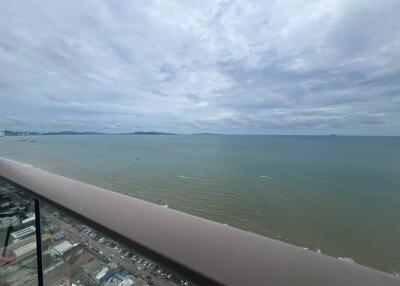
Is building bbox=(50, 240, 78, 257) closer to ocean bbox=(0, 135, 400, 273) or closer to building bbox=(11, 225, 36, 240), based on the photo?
building bbox=(11, 225, 36, 240)

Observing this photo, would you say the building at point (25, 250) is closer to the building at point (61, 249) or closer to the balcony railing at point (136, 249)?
the balcony railing at point (136, 249)

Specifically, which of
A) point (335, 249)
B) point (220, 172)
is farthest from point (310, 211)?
point (220, 172)

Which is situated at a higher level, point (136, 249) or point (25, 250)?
point (136, 249)

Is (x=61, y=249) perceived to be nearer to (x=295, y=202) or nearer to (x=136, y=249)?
(x=136, y=249)

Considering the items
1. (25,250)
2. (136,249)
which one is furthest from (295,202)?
(136,249)

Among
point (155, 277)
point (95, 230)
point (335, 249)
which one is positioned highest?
point (95, 230)

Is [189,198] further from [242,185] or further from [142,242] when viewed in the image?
[142,242]

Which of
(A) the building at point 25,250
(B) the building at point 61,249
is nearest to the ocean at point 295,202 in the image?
(A) the building at point 25,250

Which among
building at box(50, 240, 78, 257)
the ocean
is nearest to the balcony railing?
building at box(50, 240, 78, 257)
